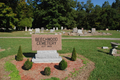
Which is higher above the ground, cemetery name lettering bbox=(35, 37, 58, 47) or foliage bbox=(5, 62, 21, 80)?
cemetery name lettering bbox=(35, 37, 58, 47)

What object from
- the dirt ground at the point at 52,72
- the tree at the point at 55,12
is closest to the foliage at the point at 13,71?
the dirt ground at the point at 52,72

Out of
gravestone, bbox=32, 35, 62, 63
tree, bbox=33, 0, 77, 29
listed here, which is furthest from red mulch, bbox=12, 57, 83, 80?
tree, bbox=33, 0, 77, 29

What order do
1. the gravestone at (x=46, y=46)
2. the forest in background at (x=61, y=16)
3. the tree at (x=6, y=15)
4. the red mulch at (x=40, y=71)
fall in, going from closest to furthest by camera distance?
the red mulch at (x=40, y=71)
the gravestone at (x=46, y=46)
the tree at (x=6, y=15)
the forest in background at (x=61, y=16)

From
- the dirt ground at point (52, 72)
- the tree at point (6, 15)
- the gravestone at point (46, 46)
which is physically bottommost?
the dirt ground at point (52, 72)

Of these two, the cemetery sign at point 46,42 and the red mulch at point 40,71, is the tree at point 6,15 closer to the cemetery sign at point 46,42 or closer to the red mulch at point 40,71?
the cemetery sign at point 46,42

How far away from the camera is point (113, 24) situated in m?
53.1

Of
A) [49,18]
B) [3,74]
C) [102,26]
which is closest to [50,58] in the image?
[3,74]

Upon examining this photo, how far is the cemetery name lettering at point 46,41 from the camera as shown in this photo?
24.0 feet

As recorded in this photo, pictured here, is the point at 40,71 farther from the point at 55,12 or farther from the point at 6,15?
the point at 55,12

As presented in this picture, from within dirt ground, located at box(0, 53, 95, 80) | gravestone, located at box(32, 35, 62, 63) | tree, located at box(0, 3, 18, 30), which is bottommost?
dirt ground, located at box(0, 53, 95, 80)

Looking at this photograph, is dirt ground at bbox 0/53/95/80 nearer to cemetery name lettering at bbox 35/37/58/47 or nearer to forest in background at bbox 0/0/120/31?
cemetery name lettering at bbox 35/37/58/47

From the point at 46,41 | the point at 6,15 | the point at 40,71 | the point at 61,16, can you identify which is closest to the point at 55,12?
the point at 61,16

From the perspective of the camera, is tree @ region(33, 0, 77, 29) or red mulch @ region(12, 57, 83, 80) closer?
red mulch @ region(12, 57, 83, 80)

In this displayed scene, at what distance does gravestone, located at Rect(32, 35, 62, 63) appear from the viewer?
7242 millimetres
